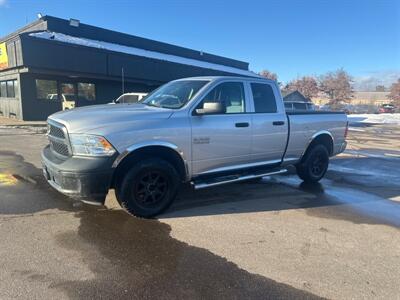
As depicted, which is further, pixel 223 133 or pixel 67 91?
pixel 67 91

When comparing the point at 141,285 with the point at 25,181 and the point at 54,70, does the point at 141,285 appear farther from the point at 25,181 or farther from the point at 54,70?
the point at 54,70

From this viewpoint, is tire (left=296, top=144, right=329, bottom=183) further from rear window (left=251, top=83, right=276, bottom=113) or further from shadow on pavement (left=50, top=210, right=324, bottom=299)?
shadow on pavement (left=50, top=210, right=324, bottom=299)

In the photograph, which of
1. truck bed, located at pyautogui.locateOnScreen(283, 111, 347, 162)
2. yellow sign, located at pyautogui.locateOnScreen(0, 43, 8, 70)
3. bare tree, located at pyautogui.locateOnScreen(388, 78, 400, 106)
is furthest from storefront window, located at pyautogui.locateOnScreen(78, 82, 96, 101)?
bare tree, located at pyautogui.locateOnScreen(388, 78, 400, 106)

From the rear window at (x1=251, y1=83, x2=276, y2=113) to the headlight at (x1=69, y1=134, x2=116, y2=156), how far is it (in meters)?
2.69

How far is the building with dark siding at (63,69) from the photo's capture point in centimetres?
1970

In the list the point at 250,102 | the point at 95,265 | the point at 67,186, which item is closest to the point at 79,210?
the point at 67,186

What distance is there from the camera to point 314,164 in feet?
23.8

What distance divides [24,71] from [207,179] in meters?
17.7

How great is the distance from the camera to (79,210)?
5102mm

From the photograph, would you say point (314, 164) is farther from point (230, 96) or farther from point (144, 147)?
point (144, 147)

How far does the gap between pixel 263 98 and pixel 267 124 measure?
49cm

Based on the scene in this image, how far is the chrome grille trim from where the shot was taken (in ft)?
14.8

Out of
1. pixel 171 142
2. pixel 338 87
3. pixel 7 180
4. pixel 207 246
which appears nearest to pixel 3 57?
pixel 7 180

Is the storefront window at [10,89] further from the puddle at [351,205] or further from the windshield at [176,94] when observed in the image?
the puddle at [351,205]
